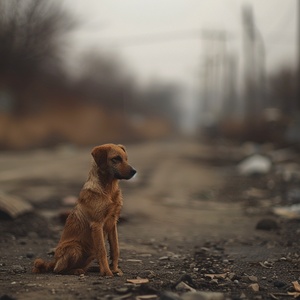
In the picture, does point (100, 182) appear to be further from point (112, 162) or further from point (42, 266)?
point (42, 266)

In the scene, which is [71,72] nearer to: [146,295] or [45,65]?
[45,65]

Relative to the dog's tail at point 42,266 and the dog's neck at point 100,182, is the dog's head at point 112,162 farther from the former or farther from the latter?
the dog's tail at point 42,266

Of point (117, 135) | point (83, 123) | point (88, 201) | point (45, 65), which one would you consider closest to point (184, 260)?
point (88, 201)

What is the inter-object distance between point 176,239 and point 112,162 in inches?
135

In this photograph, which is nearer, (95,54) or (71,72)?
(71,72)

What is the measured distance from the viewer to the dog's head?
521 centimetres

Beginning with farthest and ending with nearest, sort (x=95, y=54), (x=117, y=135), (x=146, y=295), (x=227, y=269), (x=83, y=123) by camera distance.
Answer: (x=95, y=54) → (x=117, y=135) → (x=83, y=123) → (x=227, y=269) → (x=146, y=295)

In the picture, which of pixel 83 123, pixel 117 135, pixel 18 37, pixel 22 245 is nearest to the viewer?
pixel 22 245

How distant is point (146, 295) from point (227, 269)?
1.68 m

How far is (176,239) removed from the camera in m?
8.40

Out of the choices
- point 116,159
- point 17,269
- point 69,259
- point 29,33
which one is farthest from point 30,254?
point 29,33

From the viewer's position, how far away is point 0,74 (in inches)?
1437

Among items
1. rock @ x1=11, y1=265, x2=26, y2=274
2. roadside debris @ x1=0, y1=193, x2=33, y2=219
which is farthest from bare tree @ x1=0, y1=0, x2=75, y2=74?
rock @ x1=11, y1=265, x2=26, y2=274

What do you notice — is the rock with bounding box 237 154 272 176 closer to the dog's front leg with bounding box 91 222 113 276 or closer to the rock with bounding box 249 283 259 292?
the rock with bounding box 249 283 259 292
